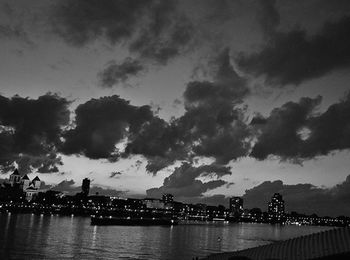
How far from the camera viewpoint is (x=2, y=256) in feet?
241

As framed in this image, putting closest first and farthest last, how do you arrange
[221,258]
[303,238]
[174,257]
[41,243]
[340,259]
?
[340,259]
[303,238]
[221,258]
[174,257]
[41,243]

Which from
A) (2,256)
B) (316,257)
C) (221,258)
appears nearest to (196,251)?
(2,256)

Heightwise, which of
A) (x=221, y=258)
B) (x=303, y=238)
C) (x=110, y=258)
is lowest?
(x=110, y=258)

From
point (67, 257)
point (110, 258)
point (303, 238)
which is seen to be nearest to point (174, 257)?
point (110, 258)

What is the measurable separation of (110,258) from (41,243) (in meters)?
26.5

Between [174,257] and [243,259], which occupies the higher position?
[243,259]

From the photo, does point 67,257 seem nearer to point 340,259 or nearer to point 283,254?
point 283,254

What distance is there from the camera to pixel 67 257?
256ft

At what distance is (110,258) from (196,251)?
103 ft

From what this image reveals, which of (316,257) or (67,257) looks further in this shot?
(67,257)

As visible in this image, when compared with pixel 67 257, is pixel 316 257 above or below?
above

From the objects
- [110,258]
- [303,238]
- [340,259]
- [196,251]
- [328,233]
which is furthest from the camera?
[196,251]

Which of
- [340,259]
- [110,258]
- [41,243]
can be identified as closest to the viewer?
[340,259]

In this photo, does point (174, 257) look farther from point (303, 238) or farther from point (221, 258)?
point (303, 238)
